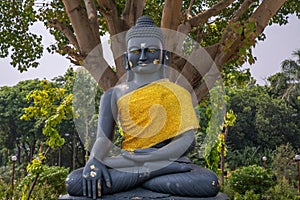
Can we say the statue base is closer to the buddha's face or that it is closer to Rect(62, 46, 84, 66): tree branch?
the buddha's face

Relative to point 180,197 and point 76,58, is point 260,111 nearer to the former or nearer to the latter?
point 76,58

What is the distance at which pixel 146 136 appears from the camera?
137 inches

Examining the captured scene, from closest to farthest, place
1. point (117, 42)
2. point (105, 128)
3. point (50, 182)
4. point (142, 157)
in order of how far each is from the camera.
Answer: point (142, 157)
point (105, 128)
point (117, 42)
point (50, 182)

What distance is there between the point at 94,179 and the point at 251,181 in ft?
26.0

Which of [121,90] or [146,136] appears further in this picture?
[121,90]

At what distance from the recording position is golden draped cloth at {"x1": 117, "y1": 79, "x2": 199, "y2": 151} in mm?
3457

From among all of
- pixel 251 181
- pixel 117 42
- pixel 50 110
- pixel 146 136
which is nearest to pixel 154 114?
pixel 146 136

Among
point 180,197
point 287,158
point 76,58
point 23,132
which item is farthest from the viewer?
point 23,132

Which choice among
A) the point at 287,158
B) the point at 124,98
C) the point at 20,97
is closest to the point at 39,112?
the point at 124,98

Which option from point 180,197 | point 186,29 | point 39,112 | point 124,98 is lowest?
point 180,197

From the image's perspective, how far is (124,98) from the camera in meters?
3.65

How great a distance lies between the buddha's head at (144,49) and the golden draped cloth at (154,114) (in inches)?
7.0

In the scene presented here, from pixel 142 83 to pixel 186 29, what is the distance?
1881 millimetres

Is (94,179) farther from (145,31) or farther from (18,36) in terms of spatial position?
(18,36)
